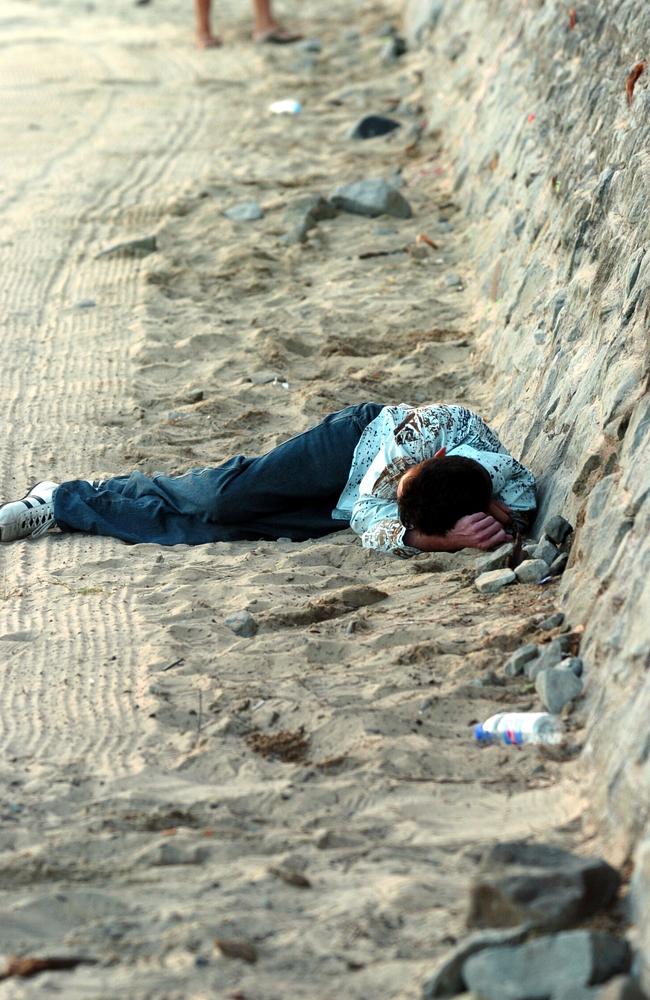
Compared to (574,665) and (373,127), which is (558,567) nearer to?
(574,665)

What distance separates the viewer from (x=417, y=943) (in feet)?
9.41

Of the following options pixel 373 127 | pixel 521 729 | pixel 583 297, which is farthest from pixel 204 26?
A: pixel 521 729

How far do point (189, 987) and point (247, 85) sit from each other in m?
10.5

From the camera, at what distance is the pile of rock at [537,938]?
104 inches

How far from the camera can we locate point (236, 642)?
4.36 m

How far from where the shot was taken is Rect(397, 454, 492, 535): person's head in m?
A: 4.76

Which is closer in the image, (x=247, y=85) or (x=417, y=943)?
(x=417, y=943)

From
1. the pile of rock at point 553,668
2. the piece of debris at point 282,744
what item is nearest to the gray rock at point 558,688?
the pile of rock at point 553,668

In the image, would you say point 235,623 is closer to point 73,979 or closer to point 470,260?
point 73,979

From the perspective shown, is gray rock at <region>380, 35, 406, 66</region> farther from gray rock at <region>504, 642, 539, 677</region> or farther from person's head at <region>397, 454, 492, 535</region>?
gray rock at <region>504, 642, 539, 677</region>

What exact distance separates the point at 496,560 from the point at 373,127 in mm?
6479

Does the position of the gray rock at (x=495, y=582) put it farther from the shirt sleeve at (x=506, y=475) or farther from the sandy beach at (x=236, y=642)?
the shirt sleeve at (x=506, y=475)

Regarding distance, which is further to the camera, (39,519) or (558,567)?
(39,519)

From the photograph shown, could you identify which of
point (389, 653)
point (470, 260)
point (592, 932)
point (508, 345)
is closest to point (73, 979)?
point (592, 932)
